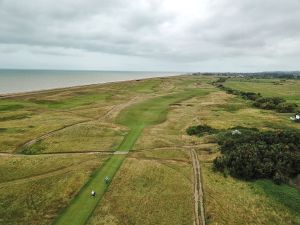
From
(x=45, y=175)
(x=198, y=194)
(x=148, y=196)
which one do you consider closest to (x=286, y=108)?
(x=198, y=194)

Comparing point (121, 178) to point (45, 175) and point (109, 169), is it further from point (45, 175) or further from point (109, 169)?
point (45, 175)

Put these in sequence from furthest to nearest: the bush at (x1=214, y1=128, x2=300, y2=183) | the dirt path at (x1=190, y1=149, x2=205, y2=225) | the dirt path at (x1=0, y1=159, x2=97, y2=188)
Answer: the bush at (x1=214, y1=128, x2=300, y2=183)
the dirt path at (x1=0, y1=159, x2=97, y2=188)
the dirt path at (x1=190, y1=149, x2=205, y2=225)

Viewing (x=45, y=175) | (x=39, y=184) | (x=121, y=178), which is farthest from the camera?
(x=45, y=175)

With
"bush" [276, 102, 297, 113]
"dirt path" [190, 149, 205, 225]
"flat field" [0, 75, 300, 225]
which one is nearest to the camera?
"dirt path" [190, 149, 205, 225]

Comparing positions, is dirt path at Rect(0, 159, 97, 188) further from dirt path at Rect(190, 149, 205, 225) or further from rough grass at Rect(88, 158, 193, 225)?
dirt path at Rect(190, 149, 205, 225)

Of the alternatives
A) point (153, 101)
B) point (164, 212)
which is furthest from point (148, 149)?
point (153, 101)

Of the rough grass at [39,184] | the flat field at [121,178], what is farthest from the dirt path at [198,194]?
the rough grass at [39,184]

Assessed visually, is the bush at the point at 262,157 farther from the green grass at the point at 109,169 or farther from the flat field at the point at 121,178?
the green grass at the point at 109,169

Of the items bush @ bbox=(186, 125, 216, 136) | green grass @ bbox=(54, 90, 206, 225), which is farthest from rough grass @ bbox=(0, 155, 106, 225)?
bush @ bbox=(186, 125, 216, 136)

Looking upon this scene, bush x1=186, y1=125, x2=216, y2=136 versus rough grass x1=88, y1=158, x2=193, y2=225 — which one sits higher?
bush x1=186, y1=125, x2=216, y2=136

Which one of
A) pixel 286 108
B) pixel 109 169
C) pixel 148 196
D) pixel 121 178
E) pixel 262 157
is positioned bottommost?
pixel 148 196
